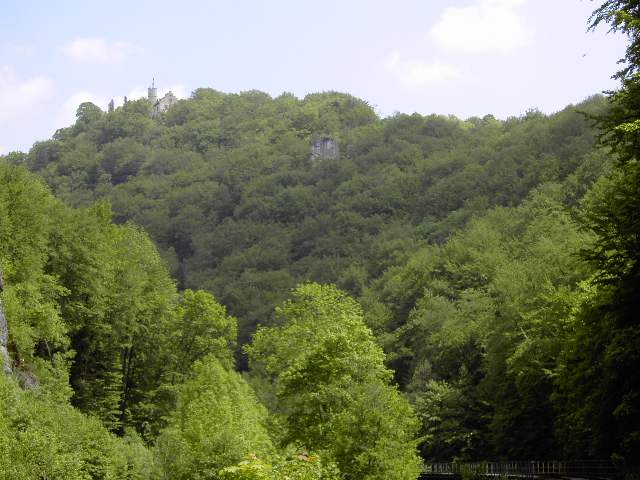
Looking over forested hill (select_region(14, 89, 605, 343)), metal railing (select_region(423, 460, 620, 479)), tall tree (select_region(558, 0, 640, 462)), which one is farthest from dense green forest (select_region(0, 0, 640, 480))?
forested hill (select_region(14, 89, 605, 343))

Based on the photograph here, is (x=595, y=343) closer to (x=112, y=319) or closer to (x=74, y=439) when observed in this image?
(x=74, y=439)

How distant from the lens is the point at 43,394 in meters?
46.7

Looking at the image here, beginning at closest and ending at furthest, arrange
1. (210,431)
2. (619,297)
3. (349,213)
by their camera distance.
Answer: (619,297), (210,431), (349,213)

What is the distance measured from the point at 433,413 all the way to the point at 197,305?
63.5 feet

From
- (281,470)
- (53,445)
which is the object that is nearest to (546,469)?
(281,470)

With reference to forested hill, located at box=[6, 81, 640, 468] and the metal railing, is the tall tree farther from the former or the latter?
the metal railing

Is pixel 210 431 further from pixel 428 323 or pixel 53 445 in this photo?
pixel 428 323

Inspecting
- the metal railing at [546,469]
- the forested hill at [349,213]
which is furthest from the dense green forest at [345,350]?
the forested hill at [349,213]

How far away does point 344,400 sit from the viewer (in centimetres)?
3772

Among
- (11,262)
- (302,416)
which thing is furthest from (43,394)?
(302,416)

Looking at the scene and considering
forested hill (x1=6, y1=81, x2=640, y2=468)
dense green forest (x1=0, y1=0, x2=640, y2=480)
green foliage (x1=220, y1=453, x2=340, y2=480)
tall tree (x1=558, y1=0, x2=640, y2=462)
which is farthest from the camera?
forested hill (x1=6, y1=81, x2=640, y2=468)

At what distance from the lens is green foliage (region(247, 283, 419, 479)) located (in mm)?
35656

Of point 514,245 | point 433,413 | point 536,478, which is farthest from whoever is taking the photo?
point 514,245

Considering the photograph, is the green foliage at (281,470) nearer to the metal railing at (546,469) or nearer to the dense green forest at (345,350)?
the dense green forest at (345,350)
